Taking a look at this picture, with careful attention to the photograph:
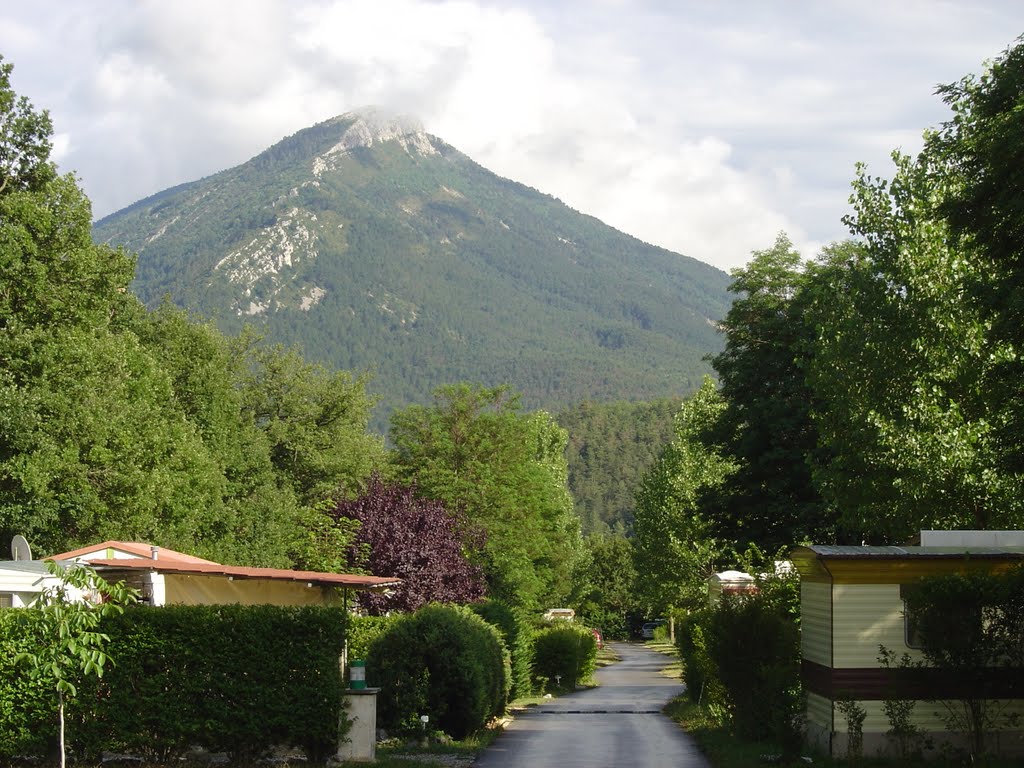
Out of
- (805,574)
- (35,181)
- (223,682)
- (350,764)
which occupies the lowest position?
(350,764)

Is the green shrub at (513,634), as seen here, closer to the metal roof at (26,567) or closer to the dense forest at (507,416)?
the dense forest at (507,416)

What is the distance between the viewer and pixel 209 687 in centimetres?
1653

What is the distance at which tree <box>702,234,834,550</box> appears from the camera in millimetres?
35125

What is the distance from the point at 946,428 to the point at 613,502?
13578 cm

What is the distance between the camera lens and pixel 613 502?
160m

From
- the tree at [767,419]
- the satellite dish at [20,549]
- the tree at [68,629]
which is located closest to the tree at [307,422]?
the tree at [767,419]

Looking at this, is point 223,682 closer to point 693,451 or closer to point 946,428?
point 946,428

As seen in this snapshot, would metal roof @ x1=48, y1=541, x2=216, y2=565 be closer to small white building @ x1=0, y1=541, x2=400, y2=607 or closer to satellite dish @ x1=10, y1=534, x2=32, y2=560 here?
small white building @ x1=0, y1=541, x2=400, y2=607

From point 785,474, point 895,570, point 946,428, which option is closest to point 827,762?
point 895,570

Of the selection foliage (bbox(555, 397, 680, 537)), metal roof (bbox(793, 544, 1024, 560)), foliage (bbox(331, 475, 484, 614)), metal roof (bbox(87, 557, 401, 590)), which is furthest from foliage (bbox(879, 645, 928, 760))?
foliage (bbox(555, 397, 680, 537))

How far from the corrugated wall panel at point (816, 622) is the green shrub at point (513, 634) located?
9328mm

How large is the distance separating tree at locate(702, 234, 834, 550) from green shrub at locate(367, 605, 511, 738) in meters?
15.3

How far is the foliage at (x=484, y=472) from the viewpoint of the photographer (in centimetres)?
4516

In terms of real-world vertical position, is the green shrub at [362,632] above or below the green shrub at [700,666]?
above
